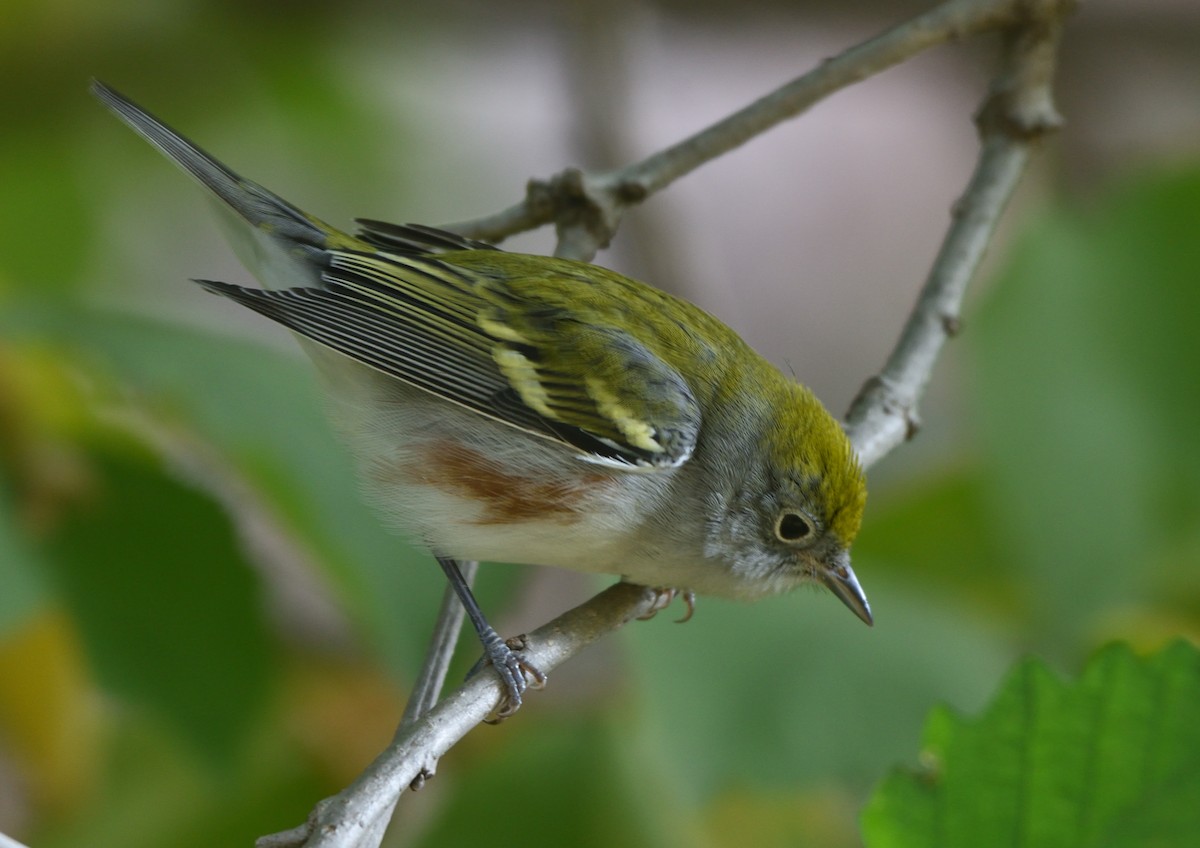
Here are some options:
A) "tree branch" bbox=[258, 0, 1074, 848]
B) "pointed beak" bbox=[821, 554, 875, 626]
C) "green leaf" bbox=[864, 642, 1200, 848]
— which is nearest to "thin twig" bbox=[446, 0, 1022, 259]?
"tree branch" bbox=[258, 0, 1074, 848]

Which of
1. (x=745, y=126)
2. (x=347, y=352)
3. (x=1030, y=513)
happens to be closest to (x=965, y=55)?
(x=1030, y=513)

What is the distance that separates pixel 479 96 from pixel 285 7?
1.71 m

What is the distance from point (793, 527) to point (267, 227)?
3.68 ft

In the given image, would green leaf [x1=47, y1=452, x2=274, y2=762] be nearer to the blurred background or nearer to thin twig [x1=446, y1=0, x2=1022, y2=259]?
the blurred background

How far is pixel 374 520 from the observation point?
7.34 ft

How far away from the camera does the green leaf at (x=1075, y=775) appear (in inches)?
50.7

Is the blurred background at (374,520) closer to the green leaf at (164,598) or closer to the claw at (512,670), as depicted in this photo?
the green leaf at (164,598)

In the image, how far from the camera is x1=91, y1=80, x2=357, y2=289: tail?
237 centimetres

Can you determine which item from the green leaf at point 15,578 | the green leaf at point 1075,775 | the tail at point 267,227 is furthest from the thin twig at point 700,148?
the green leaf at point 1075,775

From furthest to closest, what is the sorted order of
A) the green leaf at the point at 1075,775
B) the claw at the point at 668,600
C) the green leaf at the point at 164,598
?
the green leaf at the point at 164,598
the claw at the point at 668,600
the green leaf at the point at 1075,775

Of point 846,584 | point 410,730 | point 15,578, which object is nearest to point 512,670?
point 410,730

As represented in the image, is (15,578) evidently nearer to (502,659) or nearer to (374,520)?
(374,520)

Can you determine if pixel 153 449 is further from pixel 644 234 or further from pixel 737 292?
pixel 737 292

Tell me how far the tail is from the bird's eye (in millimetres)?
962
